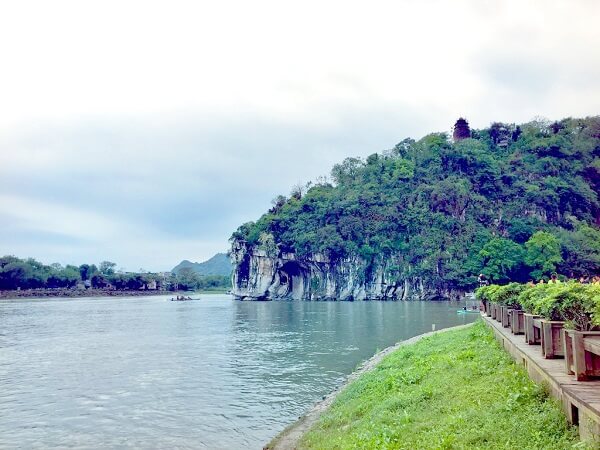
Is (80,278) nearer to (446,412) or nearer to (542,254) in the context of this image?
(542,254)

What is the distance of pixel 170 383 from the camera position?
20.1 meters

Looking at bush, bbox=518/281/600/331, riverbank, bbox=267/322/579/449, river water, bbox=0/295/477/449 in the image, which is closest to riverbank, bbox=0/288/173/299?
river water, bbox=0/295/477/449

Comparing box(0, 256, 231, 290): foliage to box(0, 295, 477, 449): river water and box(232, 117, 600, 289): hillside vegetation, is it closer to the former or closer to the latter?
box(232, 117, 600, 289): hillside vegetation

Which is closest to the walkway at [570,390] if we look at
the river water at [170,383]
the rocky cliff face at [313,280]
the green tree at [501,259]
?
the river water at [170,383]

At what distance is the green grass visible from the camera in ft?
20.5

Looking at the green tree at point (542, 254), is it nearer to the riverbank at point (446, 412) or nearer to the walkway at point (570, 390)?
the riverbank at point (446, 412)

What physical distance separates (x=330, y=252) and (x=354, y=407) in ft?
304

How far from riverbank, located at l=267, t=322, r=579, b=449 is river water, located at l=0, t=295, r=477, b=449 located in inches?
101

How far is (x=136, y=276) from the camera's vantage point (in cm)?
15212

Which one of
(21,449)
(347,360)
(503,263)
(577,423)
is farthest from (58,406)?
(503,263)

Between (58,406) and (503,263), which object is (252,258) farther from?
(58,406)

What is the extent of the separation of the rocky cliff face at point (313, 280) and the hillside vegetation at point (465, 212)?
1.87 meters

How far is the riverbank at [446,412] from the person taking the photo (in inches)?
248

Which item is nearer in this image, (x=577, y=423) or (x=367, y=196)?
(x=577, y=423)
